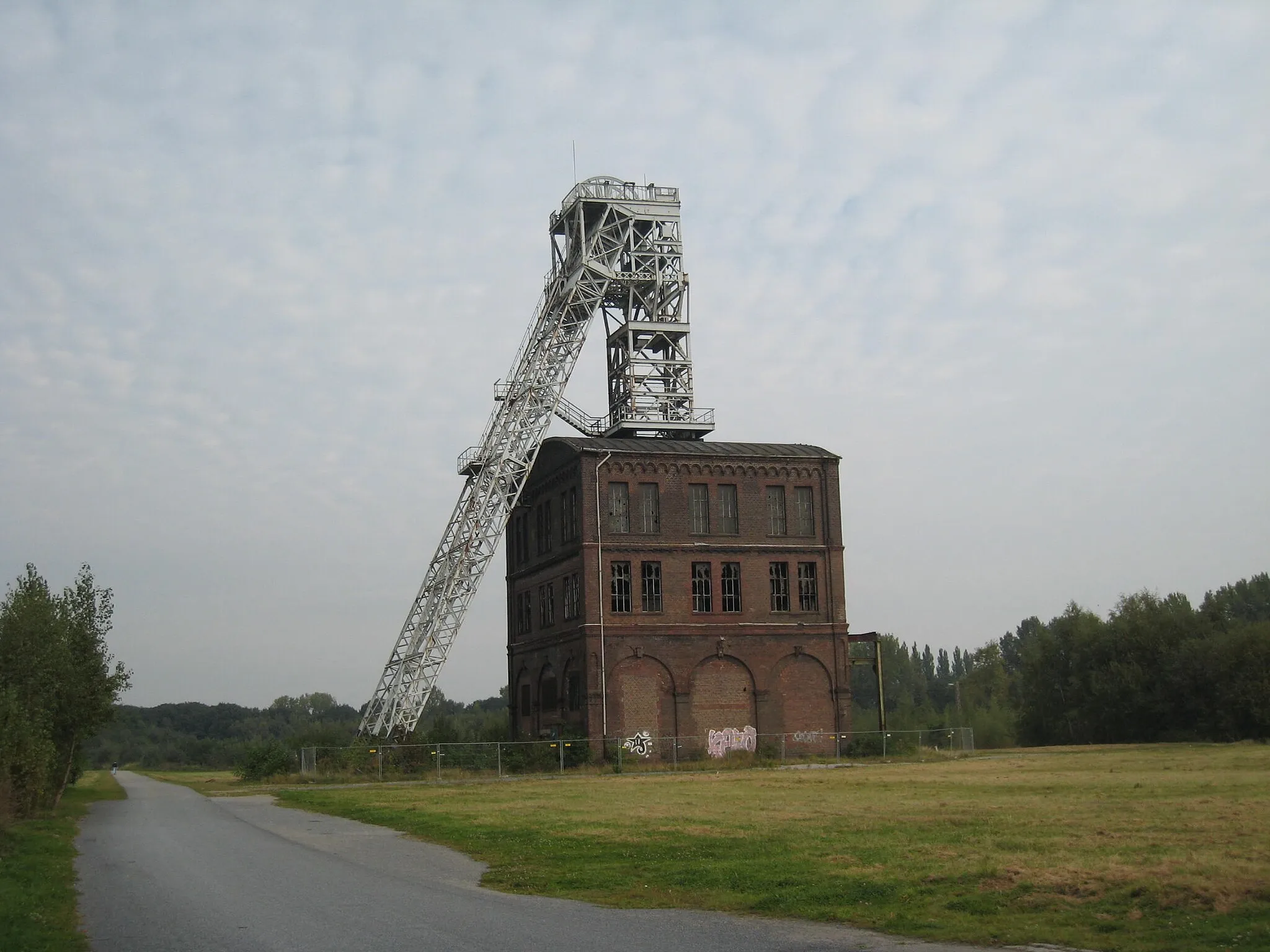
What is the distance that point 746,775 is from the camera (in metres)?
42.8

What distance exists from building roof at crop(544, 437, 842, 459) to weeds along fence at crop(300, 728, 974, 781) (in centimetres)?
1203

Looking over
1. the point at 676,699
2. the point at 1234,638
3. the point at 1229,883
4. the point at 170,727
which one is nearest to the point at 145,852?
the point at 1229,883

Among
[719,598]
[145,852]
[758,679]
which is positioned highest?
[719,598]

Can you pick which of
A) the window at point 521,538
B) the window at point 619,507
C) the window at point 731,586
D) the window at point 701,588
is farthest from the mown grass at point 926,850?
the window at point 521,538

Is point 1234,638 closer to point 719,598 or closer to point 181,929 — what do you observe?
point 719,598

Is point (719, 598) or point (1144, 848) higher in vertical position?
point (719, 598)

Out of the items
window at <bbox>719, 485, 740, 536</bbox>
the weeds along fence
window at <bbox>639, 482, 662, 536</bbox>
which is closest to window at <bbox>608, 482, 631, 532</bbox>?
window at <bbox>639, 482, 662, 536</bbox>

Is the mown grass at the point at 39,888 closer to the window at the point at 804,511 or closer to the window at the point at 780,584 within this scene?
the window at the point at 780,584

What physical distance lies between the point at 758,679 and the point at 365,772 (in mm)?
16903

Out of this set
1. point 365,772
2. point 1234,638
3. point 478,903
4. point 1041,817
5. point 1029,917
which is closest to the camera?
point 1029,917

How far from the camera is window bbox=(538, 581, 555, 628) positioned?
56.9 metres

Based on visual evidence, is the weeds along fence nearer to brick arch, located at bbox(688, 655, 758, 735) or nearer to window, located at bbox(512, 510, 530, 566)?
brick arch, located at bbox(688, 655, 758, 735)

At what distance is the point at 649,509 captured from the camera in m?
53.9

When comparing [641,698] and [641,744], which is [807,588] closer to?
[641,698]
